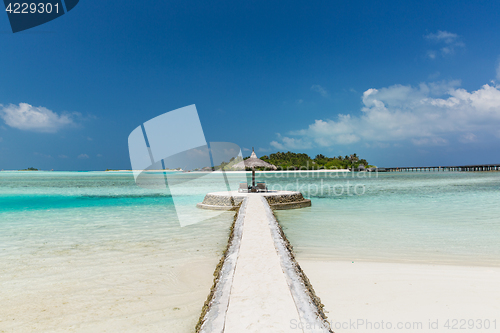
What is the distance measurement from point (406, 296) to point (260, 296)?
2187 mm

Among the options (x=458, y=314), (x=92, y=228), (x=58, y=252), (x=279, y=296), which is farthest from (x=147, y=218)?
(x=458, y=314)

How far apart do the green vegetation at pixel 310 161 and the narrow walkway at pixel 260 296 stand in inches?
3253

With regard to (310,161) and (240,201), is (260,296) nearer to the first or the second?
(240,201)

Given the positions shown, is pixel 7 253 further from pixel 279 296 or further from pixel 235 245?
pixel 279 296

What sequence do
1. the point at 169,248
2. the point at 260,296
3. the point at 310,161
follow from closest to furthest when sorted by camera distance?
1. the point at 260,296
2. the point at 169,248
3. the point at 310,161

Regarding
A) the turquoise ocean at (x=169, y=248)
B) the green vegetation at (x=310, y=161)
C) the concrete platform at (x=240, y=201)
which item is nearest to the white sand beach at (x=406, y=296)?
the turquoise ocean at (x=169, y=248)

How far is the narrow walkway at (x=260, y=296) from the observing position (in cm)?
236

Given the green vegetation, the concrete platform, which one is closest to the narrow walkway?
the concrete platform

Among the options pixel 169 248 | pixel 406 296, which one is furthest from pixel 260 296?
pixel 169 248

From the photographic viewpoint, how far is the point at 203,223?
29.8 feet

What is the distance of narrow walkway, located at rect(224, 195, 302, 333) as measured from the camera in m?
2.36

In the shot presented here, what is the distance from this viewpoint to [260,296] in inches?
113

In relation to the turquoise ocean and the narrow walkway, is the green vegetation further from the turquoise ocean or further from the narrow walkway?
the narrow walkway

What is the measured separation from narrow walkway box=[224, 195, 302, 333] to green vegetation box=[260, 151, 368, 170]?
82.6 meters
